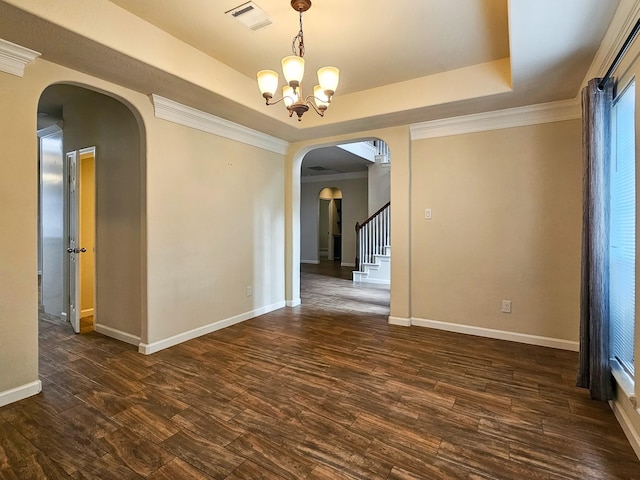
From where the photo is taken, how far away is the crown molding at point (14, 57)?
89.0 inches

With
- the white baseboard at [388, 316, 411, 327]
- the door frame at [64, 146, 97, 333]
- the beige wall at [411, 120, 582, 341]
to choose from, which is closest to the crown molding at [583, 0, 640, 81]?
the beige wall at [411, 120, 582, 341]

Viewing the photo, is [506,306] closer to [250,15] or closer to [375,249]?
[250,15]

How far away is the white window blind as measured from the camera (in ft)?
6.97

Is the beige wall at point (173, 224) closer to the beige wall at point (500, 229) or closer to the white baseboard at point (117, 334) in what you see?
the white baseboard at point (117, 334)

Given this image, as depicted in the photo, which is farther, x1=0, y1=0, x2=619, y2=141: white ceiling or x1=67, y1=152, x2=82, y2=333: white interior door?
x1=67, y1=152, x2=82, y2=333: white interior door

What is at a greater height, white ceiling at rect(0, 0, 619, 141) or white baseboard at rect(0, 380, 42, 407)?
white ceiling at rect(0, 0, 619, 141)

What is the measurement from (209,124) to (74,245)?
2.21 m

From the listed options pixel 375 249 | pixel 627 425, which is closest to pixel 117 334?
pixel 627 425

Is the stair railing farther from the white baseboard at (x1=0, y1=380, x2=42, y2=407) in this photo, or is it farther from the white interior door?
the white baseboard at (x1=0, y1=380, x2=42, y2=407)

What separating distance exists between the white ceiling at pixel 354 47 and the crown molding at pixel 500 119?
0.15 m

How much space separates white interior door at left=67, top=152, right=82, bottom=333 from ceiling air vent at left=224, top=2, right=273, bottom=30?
9.33 ft

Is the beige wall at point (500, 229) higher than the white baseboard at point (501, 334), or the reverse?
the beige wall at point (500, 229)

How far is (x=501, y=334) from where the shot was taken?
12.4 feet

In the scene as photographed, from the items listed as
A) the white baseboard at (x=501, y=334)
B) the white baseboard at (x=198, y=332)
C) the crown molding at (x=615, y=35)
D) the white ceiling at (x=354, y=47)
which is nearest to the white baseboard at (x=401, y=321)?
the white baseboard at (x=501, y=334)
